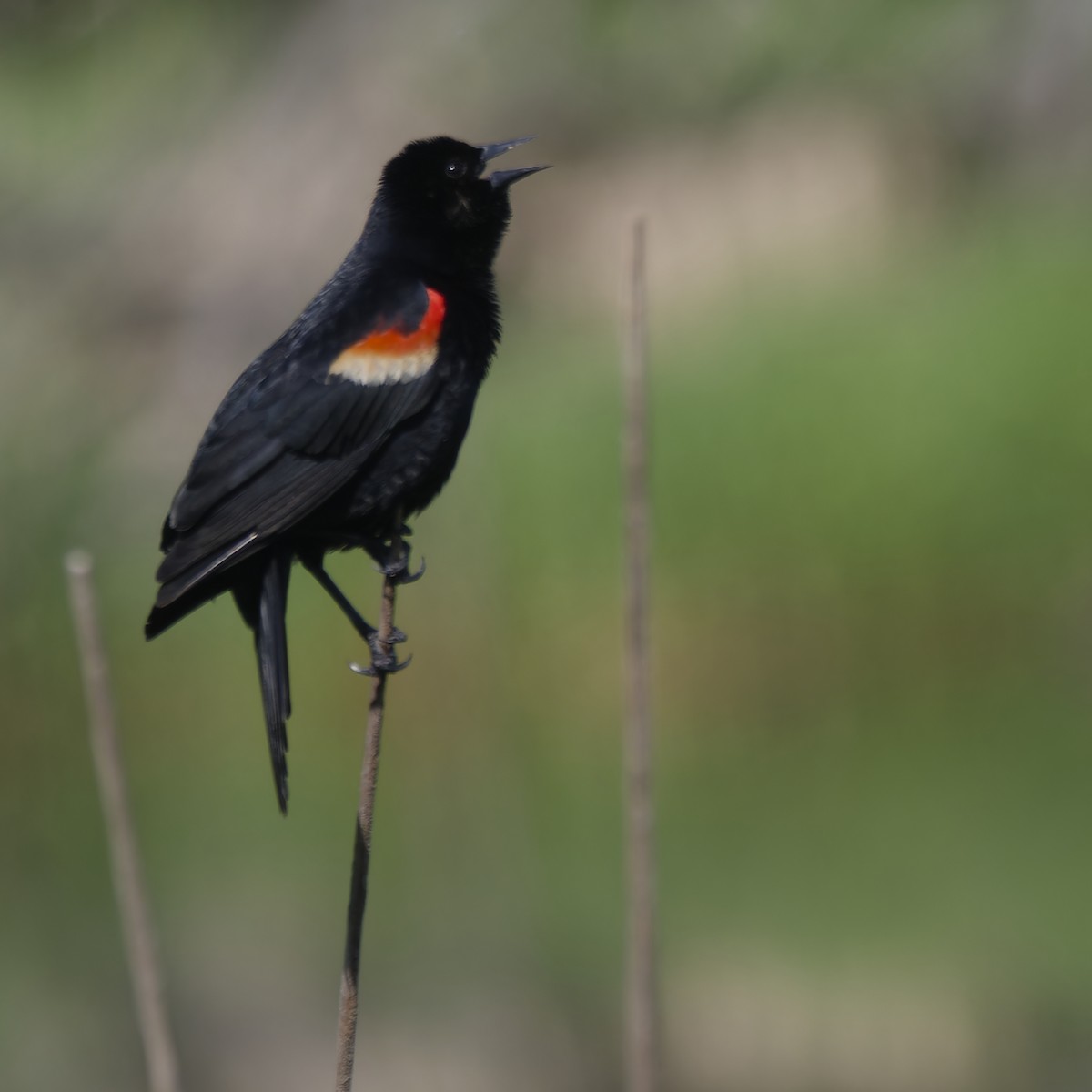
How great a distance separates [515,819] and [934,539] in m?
1.76

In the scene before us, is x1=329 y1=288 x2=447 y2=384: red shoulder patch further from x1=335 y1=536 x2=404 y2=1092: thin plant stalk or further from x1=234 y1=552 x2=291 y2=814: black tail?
x1=335 y1=536 x2=404 y2=1092: thin plant stalk

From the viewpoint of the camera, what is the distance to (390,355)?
260 centimetres

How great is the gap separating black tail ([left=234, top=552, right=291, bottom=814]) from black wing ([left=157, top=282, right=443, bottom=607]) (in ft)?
0.28

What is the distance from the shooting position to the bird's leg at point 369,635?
7.21ft

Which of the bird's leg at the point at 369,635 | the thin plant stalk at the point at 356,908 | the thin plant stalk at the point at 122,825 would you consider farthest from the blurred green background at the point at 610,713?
the thin plant stalk at the point at 356,908

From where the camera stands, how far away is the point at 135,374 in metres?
7.39

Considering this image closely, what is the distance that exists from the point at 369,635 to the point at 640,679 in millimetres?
411

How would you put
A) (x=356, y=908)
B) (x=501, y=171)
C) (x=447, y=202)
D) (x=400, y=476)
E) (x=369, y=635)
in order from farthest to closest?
(x=447, y=202) < (x=501, y=171) < (x=400, y=476) < (x=369, y=635) < (x=356, y=908)

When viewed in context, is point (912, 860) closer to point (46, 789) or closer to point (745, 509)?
point (745, 509)

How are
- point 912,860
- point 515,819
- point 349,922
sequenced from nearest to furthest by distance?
point 349,922 → point 912,860 → point 515,819

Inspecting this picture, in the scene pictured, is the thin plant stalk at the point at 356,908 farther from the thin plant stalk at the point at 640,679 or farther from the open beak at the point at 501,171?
the open beak at the point at 501,171

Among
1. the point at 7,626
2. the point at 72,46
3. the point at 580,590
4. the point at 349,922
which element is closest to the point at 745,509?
the point at 580,590

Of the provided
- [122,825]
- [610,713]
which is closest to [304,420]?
[122,825]

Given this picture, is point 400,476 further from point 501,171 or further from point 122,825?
point 122,825
